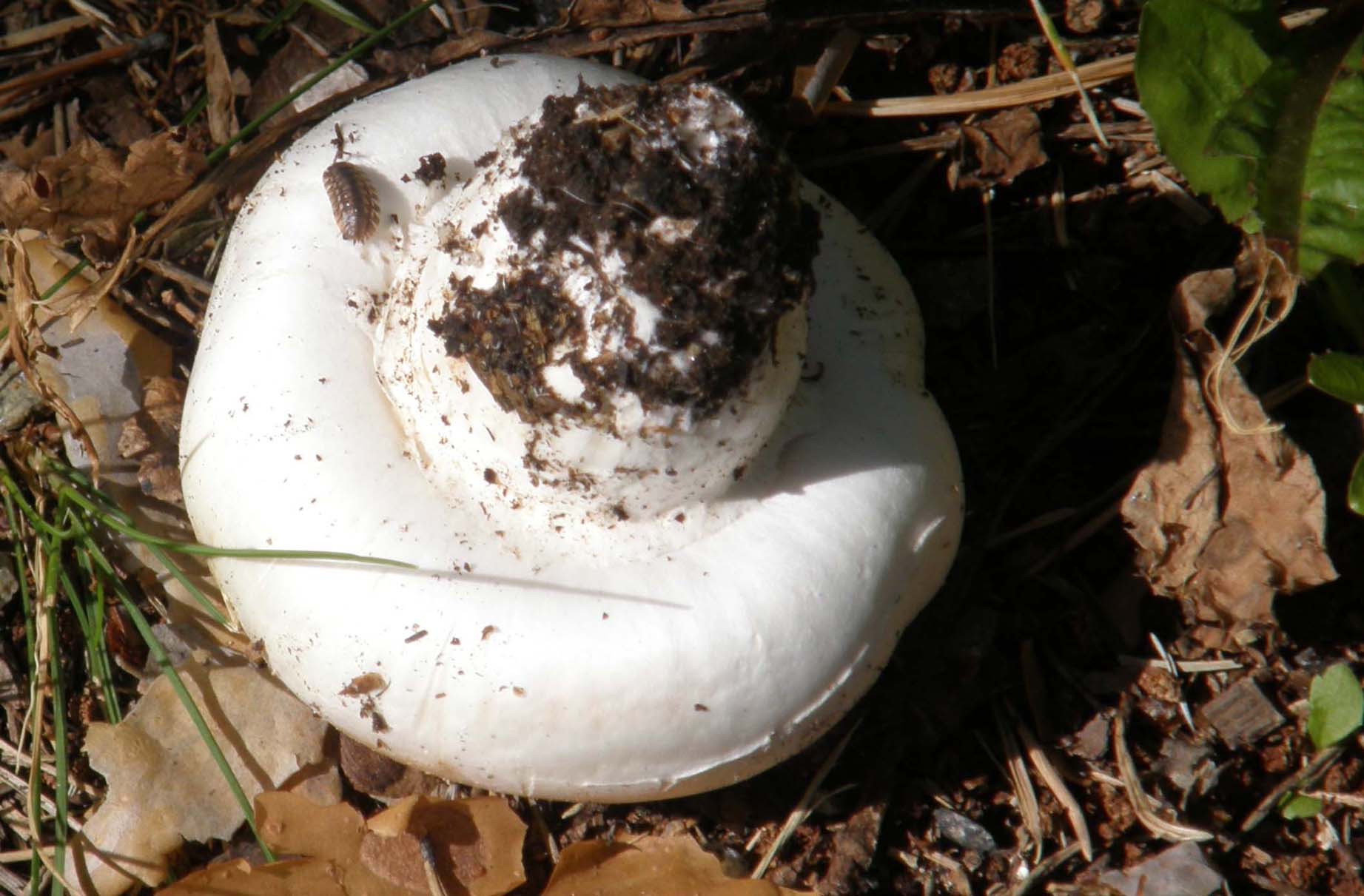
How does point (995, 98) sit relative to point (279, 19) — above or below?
below

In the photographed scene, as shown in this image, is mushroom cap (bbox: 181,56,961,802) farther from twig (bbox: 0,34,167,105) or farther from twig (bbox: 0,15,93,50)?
twig (bbox: 0,15,93,50)

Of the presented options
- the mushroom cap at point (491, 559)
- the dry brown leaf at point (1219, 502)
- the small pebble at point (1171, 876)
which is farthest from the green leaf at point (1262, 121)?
the small pebble at point (1171, 876)

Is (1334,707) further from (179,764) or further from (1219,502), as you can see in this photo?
(179,764)

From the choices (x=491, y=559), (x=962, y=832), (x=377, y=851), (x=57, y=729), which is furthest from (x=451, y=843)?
(x=962, y=832)

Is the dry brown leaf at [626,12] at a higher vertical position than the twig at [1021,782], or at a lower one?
higher

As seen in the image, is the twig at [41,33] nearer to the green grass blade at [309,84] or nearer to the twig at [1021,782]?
the green grass blade at [309,84]
